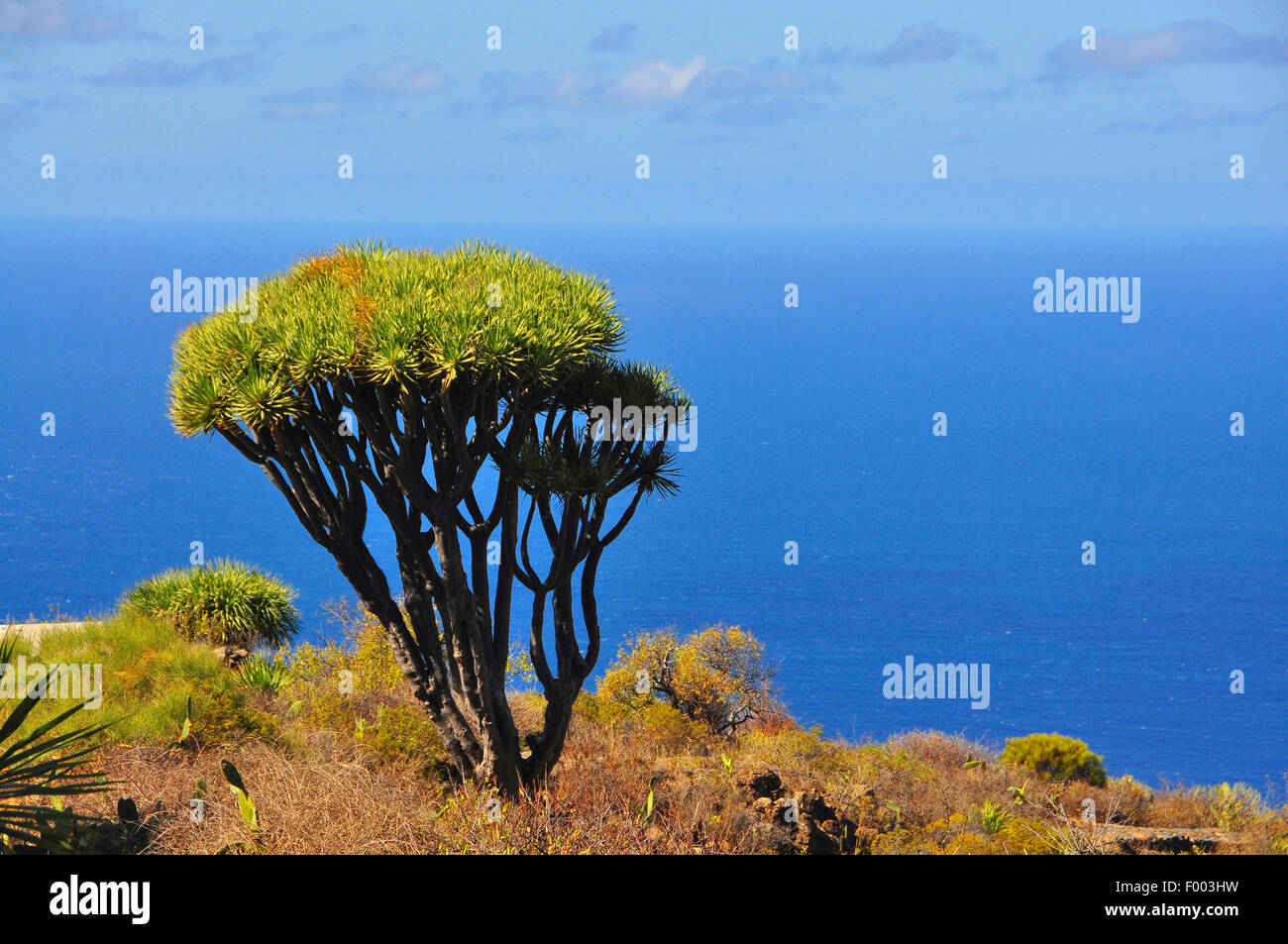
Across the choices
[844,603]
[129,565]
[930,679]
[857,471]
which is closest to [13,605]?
[129,565]

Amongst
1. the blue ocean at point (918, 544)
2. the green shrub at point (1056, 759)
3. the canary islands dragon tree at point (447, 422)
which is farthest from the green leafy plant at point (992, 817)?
the blue ocean at point (918, 544)

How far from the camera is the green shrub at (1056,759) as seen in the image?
21.3m

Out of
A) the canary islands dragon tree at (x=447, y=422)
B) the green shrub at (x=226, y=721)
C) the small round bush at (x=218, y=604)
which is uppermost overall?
the canary islands dragon tree at (x=447, y=422)

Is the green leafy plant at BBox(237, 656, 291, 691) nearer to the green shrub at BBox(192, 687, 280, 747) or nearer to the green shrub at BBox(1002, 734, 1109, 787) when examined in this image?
the green shrub at BBox(192, 687, 280, 747)

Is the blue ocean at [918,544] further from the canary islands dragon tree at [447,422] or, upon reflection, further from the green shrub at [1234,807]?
the canary islands dragon tree at [447,422]

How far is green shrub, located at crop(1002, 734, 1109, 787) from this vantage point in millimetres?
21328

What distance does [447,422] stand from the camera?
443 inches

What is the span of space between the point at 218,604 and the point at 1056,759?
15.3 m

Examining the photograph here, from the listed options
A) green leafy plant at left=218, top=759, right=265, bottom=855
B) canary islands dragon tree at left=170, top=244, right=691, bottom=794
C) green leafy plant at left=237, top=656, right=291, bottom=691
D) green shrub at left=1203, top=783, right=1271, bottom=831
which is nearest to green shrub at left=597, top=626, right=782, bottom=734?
green leafy plant at left=237, top=656, right=291, bottom=691

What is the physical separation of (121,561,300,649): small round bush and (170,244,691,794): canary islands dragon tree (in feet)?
23.8

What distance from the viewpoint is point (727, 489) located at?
14938 cm

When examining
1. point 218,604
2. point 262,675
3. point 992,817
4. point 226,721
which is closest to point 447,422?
point 226,721

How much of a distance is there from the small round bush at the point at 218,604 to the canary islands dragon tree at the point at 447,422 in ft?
23.8

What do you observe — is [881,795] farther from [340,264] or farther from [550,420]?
[340,264]
